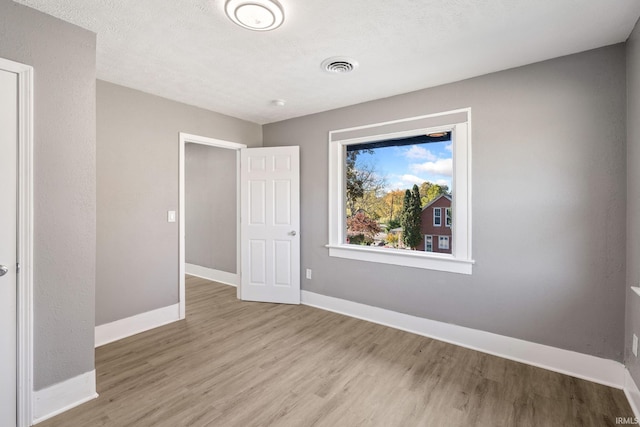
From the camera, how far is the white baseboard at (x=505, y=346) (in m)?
2.08

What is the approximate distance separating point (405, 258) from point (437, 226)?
45cm

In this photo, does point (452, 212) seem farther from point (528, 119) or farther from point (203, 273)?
point (203, 273)

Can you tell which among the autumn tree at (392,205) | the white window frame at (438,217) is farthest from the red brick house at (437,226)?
the autumn tree at (392,205)

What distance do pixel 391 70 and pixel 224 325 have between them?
295cm

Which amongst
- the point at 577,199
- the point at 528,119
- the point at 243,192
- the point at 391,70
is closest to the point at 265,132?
the point at 243,192

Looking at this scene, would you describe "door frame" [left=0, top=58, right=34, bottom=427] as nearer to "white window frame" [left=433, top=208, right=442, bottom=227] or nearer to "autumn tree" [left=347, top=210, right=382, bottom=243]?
"autumn tree" [left=347, top=210, right=382, bottom=243]

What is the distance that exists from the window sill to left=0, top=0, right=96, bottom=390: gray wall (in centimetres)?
235

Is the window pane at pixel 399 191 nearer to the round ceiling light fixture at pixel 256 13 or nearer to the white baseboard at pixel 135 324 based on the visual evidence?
the round ceiling light fixture at pixel 256 13

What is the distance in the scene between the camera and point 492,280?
8.18 feet

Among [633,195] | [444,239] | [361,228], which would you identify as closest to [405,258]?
[444,239]

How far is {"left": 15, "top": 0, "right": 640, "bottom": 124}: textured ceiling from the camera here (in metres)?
1.67

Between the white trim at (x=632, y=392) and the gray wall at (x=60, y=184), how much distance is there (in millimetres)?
3421

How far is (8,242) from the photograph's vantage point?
63.4 inches

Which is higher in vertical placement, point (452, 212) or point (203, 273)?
point (452, 212)
